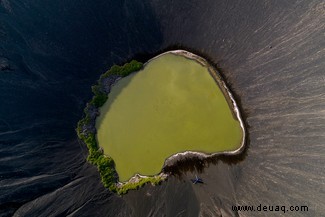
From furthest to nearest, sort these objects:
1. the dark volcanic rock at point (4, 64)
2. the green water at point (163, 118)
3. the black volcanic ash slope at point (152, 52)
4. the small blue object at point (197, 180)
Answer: the dark volcanic rock at point (4, 64) → the green water at point (163, 118) → the small blue object at point (197, 180) → the black volcanic ash slope at point (152, 52)

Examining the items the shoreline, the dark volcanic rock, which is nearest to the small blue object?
the shoreline

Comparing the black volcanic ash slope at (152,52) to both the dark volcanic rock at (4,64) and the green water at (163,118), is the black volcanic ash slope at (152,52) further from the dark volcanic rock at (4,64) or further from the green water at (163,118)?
the green water at (163,118)

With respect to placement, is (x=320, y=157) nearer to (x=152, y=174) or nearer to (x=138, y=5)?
(x=152, y=174)

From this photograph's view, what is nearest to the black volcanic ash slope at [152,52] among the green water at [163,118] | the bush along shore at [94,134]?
the bush along shore at [94,134]

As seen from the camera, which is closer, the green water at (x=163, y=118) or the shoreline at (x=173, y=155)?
the shoreline at (x=173, y=155)

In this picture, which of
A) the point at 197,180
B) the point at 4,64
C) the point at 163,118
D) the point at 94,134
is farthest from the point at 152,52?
the point at 4,64

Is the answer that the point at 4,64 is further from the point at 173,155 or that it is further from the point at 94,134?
the point at 173,155

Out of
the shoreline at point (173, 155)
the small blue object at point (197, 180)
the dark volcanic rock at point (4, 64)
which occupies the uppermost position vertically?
the dark volcanic rock at point (4, 64)
